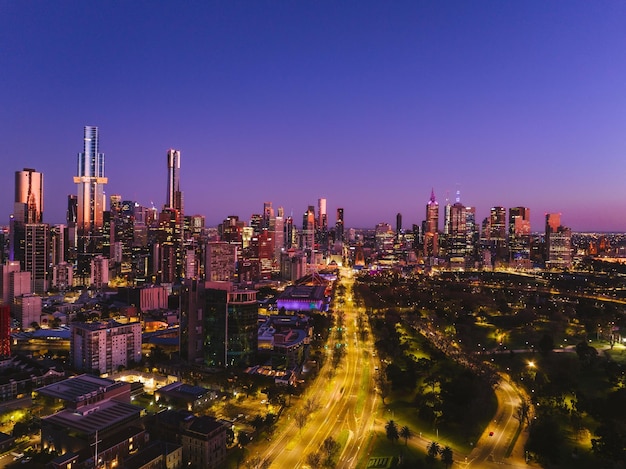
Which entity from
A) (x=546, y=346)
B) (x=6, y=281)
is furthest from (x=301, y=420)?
(x=6, y=281)

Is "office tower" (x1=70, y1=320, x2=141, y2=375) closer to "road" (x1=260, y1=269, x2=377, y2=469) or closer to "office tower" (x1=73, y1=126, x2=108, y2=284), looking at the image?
"road" (x1=260, y1=269, x2=377, y2=469)

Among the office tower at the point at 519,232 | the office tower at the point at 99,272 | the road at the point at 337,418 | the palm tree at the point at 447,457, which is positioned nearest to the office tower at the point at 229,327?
the road at the point at 337,418

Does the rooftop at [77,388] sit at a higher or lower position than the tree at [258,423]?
higher

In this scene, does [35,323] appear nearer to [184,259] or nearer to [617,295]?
[184,259]

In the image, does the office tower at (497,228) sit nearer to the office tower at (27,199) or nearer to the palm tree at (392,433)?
the office tower at (27,199)

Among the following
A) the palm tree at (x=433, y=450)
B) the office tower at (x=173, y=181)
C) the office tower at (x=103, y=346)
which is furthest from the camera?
the office tower at (x=173, y=181)

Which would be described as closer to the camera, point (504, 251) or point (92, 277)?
point (92, 277)

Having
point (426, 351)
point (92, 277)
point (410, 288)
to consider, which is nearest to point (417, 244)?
point (410, 288)

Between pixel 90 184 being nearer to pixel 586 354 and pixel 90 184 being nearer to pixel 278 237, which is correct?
pixel 278 237
